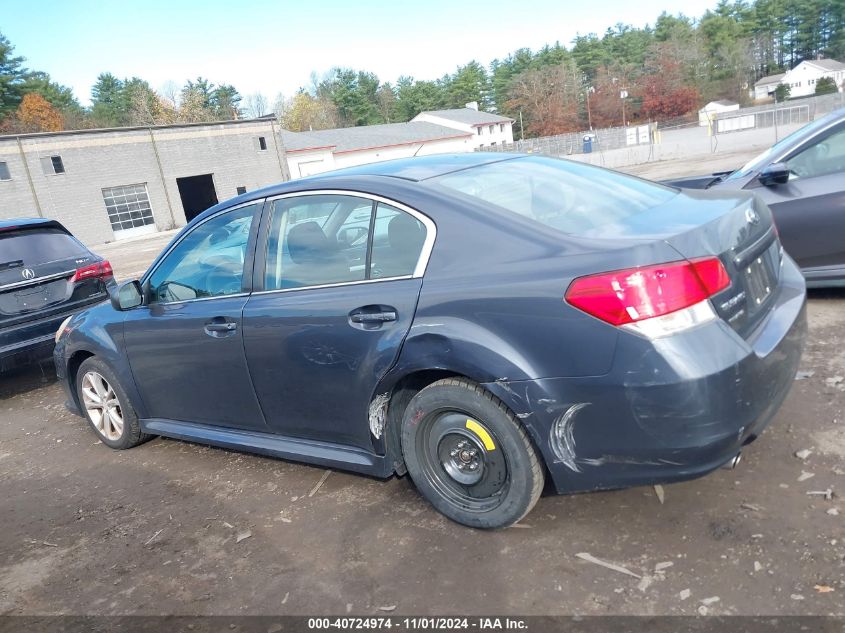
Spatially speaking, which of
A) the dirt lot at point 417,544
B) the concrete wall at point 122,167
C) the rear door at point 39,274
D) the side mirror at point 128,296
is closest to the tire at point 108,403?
the dirt lot at point 417,544

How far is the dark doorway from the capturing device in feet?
146

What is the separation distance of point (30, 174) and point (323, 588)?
3939 cm

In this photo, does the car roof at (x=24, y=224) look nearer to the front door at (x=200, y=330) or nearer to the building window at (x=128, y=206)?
the front door at (x=200, y=330)

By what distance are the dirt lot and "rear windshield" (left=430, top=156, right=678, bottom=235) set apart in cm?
137

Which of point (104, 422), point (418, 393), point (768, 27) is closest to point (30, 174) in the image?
point (104, 422)

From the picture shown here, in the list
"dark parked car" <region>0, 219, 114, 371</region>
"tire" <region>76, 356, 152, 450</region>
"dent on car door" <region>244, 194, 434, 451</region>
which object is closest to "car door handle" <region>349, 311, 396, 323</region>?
"dent on car door" <region>244, 194, 434, 451</region>

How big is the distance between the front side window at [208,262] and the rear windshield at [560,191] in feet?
4.10

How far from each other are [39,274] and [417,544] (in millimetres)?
5325

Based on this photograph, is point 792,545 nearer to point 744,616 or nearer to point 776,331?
point 744,616

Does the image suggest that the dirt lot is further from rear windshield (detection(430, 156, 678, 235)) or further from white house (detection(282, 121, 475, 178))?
white house (detection(282, 121, 475, 178))

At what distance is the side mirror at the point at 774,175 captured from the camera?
542cm

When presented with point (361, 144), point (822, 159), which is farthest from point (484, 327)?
point (361, 144)

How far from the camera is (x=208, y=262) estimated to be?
3.98 metres

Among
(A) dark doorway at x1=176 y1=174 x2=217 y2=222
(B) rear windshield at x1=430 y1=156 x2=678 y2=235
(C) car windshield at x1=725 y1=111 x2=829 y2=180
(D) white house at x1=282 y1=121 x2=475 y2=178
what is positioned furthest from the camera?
(D) white house at x1=282 y1=121 x2=475 y2=178
